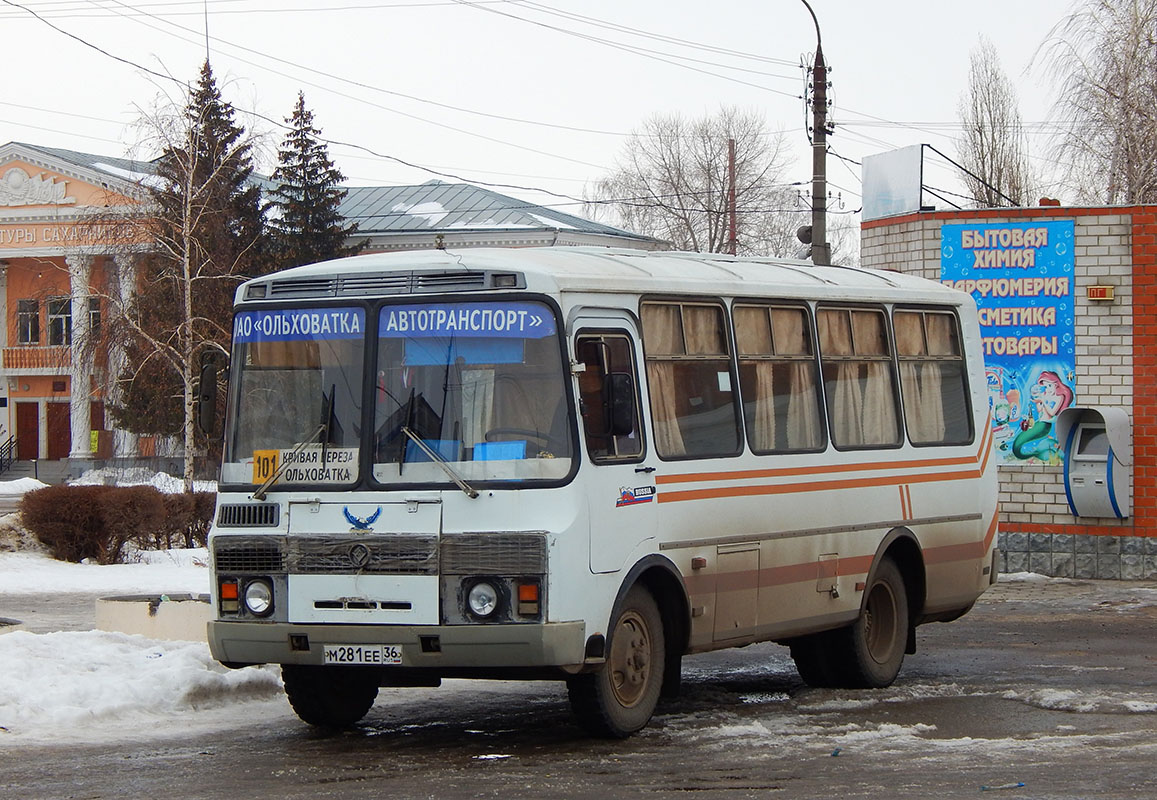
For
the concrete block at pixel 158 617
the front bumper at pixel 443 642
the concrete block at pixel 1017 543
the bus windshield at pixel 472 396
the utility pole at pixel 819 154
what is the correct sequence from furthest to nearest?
the utility pole at pixel 819 154, the concrete block at pixel 1017 543, the concrete block at pixel 158 617, the bus windshield at pixel 472 396, the front bumper at pixel 443 642

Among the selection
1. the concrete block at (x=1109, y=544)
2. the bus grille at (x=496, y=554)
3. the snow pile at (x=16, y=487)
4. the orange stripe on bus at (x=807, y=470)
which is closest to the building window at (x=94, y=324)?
the snow pile at (x=16, y=487)

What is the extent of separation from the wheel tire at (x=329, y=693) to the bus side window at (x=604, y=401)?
1883 mm

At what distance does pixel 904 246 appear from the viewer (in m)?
21.2

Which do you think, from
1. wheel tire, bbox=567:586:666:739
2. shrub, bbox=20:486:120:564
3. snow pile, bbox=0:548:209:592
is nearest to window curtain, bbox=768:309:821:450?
wheel tire, bbox=567:586:666:739

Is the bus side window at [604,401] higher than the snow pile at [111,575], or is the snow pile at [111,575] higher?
the bus side window at [604,401]

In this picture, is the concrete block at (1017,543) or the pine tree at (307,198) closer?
the concrete block at (1017,543)

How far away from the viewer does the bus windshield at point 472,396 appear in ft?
29.1

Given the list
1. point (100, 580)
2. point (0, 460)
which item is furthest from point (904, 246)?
point (0, 460)

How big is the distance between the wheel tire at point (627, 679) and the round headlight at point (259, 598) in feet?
5.45

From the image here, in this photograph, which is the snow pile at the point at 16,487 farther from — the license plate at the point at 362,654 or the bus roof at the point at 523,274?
the license plate at the point at 362,654

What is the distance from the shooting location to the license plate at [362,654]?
880cm

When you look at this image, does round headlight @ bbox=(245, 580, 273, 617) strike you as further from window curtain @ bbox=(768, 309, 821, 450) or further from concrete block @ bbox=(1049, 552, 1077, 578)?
concrete block @ bbox=(1049, 552, 1077, 578)

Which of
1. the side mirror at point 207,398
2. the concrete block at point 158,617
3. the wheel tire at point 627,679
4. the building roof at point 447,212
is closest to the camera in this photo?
the wheel tire at point 627,679

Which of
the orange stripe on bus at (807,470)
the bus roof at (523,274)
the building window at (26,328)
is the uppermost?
the building window at (26,328)
